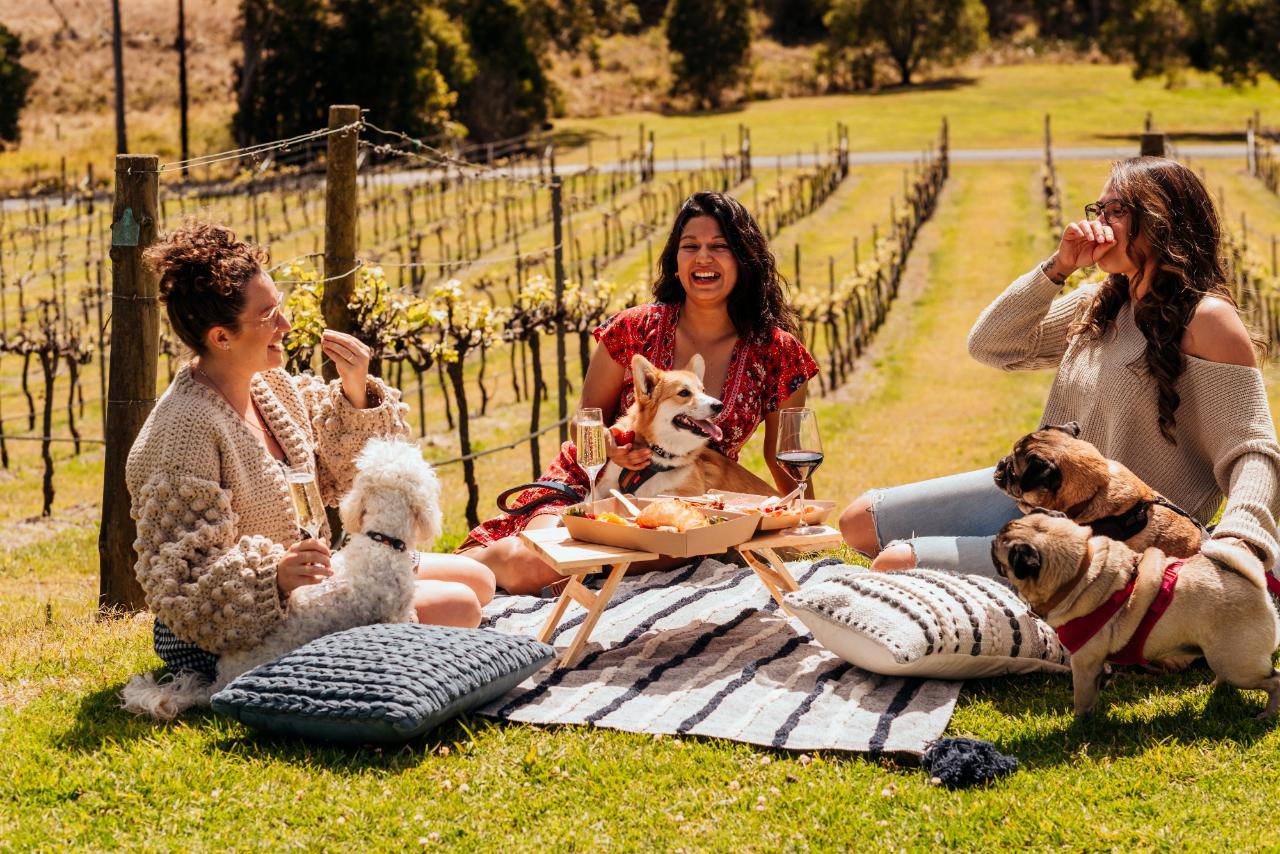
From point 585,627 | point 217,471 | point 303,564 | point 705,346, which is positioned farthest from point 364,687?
point 705,346

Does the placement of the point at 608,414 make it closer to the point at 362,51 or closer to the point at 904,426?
the point at 904,426

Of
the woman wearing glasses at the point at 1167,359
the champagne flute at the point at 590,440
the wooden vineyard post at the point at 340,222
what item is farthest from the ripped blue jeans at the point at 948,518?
the wooden vineyard post at the point at 340,222

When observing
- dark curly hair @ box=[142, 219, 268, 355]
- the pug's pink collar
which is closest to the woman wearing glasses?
the pug's pink collar

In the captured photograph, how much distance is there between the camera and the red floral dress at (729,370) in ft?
19.3

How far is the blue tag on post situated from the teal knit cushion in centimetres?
246

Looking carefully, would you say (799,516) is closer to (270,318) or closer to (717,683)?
(717,683)

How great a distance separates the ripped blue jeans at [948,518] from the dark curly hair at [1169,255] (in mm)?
812

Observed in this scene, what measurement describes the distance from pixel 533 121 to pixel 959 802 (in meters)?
44.7

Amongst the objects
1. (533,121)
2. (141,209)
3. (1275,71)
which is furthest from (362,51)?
(141,209)

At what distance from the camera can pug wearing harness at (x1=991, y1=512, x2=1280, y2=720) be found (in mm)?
3951

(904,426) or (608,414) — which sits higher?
(608,414)

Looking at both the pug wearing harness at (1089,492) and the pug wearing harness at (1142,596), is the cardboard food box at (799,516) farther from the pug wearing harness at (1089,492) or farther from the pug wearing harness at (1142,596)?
the pug wearing harness at (1142,596)

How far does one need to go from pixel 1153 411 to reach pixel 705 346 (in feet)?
6.71

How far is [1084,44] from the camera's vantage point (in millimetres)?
62812
